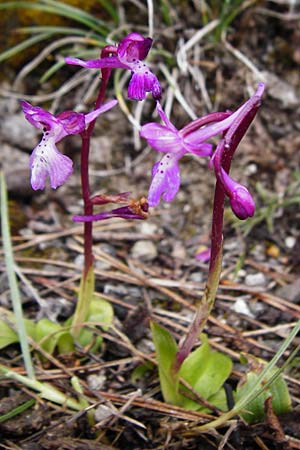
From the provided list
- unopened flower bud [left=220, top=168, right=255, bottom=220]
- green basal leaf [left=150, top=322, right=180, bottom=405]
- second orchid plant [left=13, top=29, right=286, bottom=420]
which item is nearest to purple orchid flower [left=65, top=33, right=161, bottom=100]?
second orchid plant [left=13, top=29, right=286, bottom=420]

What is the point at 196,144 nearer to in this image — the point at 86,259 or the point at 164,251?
the point at 86,259

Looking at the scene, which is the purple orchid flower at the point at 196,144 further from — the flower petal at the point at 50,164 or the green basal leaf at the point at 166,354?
the green basal leaf at the point at 166,354

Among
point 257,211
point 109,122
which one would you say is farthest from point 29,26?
point 257,211

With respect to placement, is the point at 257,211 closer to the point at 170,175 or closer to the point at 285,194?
the point at 285,194

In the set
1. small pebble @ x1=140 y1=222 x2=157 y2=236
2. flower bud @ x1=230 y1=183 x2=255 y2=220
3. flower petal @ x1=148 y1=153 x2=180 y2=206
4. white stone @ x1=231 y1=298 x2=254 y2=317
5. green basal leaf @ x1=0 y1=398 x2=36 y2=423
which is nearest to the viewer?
flower bud @ x1=230 y1=183 x2=255 y2=220

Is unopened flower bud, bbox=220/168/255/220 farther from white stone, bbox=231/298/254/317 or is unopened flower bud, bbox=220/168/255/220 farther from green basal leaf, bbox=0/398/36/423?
white stone, bbox=231/298/254/317

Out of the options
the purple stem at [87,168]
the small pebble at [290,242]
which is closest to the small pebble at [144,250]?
the small pebble at [290,242]
